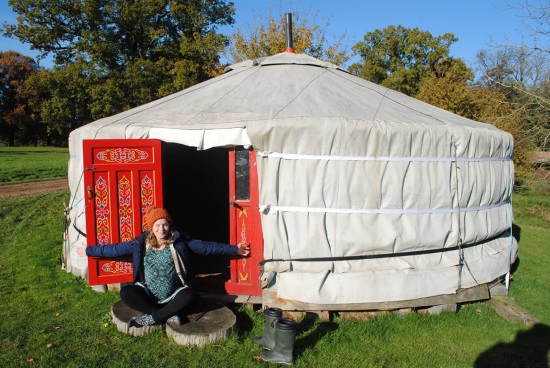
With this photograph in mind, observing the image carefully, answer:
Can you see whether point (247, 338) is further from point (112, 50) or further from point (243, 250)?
point (112, 50)

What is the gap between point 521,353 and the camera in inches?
141

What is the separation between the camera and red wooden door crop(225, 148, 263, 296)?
159 inches

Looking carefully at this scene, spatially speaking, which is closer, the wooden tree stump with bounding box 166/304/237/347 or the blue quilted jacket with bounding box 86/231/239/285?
the wooden tree stump with bounding box 166/304/237/347

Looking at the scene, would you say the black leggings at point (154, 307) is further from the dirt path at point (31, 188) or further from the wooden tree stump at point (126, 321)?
the dirt path at point (31, 188)

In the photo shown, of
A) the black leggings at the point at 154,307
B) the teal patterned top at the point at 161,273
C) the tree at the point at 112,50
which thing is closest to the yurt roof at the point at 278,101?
the teal patterned top at the point at 161,273

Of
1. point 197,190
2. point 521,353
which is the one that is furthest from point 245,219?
point 197,190

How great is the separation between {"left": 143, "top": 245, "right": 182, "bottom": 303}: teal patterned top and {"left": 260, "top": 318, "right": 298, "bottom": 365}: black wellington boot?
3.03 feet

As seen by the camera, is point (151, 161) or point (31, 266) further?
point (31, 266)

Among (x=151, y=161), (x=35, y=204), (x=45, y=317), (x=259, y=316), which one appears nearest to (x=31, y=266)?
(x=45, y=317)

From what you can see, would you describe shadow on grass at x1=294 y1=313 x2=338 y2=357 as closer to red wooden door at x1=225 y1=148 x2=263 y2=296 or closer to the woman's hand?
red wooden door at x1=225 y1=148 x2=263 y2=296

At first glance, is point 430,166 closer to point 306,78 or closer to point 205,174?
point 306,78

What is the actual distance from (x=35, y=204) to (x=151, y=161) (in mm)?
6984

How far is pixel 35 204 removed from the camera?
32.1 feet

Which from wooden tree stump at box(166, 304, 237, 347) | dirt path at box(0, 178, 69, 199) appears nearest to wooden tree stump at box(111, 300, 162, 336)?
wooden tree stump at box(166, 304, 237, 347)
